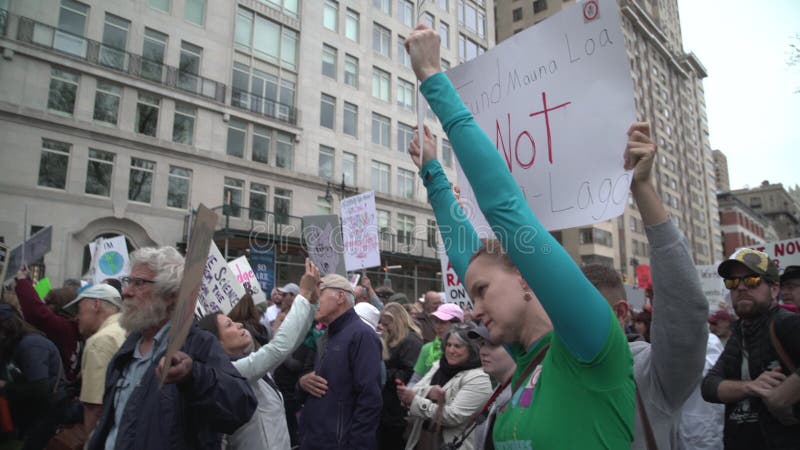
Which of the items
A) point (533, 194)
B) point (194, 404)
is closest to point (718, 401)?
point (533, 194)

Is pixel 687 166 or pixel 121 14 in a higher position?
pixel 687 166

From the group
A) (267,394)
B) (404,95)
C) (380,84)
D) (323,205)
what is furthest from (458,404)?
(404,95)

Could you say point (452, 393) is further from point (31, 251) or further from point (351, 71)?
point (351, 71)

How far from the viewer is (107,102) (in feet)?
71.7

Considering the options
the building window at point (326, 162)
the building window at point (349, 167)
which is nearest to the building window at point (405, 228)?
the building window at point (349, 167)

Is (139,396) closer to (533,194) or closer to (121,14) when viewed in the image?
(533,194)

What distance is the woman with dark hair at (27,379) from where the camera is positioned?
4055mm

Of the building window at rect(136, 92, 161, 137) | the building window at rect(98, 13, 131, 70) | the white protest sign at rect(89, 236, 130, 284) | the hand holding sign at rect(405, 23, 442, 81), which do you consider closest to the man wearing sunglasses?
the hand holding sign at rect(405, 23, 442, 81)

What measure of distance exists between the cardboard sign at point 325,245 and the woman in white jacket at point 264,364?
1.91m

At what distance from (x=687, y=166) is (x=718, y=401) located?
78.5 metres

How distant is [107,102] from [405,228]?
18.5 meters

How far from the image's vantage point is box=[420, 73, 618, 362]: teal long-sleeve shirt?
1.32m

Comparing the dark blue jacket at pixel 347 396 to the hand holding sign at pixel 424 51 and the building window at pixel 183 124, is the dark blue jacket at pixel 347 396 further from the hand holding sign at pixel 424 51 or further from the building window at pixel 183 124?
the building window at pixel 183 124

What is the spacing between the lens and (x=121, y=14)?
22.4 m
